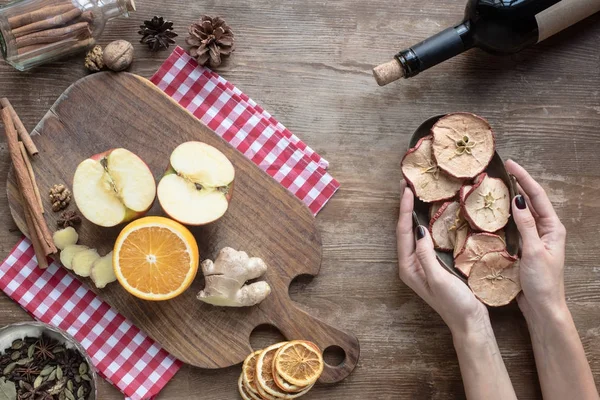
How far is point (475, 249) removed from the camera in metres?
1.90

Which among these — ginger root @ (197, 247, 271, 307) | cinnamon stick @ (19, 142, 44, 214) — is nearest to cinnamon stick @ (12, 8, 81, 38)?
cinnamon stick @ (19, 142, 44, 214)

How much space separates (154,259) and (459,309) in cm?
96

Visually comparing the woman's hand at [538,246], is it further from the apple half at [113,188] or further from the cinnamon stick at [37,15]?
the cinnamon stick at [37,15]

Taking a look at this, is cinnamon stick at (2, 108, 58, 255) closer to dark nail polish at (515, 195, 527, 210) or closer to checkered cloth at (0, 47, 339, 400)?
checkered cloth at (0, 47, 339, 400)

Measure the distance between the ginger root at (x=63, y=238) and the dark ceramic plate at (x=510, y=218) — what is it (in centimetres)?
111

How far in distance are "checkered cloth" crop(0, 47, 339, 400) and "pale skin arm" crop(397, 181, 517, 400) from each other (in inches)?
12.8

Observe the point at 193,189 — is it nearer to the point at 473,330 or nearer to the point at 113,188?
the point at 113,188

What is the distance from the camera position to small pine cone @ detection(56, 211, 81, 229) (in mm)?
1903

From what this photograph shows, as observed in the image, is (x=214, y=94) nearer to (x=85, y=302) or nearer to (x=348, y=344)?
(x=85, y=302)

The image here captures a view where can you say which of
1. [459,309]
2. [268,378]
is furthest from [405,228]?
[268,378]

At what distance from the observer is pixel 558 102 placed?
2066 mm

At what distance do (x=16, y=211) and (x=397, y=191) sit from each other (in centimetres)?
127

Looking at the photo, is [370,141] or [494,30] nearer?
[494,30]

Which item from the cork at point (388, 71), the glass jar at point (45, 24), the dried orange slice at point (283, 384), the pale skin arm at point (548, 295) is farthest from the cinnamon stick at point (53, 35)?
the pale skin arm at point (548, 295)
